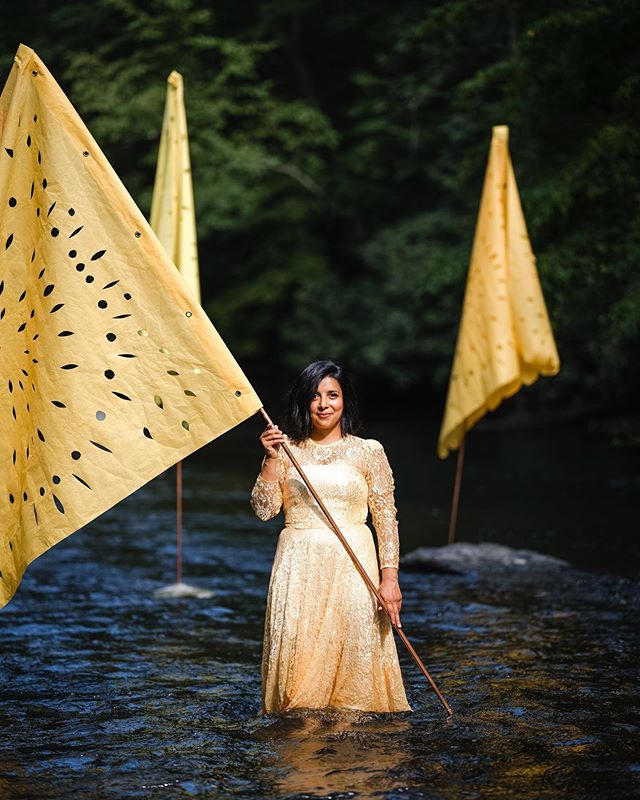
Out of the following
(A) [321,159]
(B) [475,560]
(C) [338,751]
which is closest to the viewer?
(C) [338,751]

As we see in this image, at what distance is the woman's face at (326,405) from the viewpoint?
18.2ft

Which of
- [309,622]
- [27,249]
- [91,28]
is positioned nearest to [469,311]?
[309,622]

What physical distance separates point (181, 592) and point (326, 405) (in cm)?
444

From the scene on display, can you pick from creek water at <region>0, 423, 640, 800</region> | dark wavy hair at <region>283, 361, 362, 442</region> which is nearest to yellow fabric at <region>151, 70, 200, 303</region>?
creek water at <region>0, 423, 640, 800</region>

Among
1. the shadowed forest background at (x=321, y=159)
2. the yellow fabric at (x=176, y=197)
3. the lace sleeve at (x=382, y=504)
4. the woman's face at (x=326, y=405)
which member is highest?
the shadowed forest background at (x=321, y=159)

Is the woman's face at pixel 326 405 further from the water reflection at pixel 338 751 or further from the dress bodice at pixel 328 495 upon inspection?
the water reflection at pixel 338 751

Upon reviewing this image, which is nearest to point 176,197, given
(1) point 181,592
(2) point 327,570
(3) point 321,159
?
(1) point 181,592

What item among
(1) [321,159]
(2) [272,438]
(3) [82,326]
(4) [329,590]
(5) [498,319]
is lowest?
(4) [329,590]

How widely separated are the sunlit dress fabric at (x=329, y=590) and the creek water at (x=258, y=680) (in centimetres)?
15

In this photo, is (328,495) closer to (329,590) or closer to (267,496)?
(267,496)

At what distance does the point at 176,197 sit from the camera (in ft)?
32.8

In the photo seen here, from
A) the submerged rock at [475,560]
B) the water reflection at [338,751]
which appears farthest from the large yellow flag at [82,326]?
the submerged rock at [475,560]

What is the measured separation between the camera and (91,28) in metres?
31.8

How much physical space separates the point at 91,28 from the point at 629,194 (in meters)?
21.4
